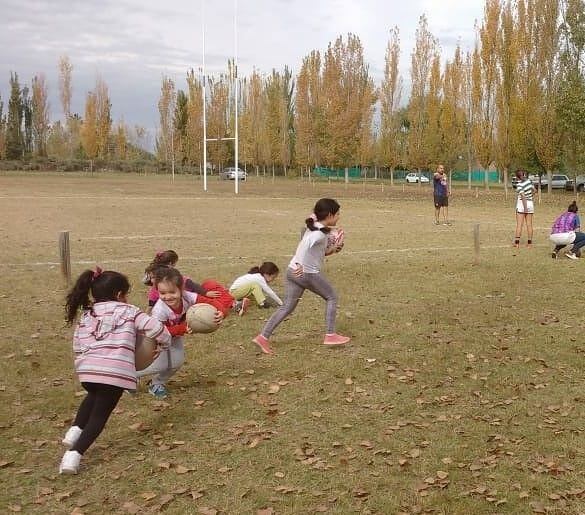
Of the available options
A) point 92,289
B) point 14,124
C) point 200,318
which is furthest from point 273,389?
point 14,124

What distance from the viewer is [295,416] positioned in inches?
218

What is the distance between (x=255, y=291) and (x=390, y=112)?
43.1m

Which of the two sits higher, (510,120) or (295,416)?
(510,120)

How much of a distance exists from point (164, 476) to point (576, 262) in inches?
423

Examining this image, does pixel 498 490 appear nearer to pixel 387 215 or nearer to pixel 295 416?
pixel 295 416

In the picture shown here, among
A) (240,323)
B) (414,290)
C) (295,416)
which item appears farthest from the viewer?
(414,290)

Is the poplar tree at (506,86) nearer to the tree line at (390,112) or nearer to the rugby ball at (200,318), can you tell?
the tree line at (390,112)

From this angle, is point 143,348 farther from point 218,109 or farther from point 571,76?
point 218,109

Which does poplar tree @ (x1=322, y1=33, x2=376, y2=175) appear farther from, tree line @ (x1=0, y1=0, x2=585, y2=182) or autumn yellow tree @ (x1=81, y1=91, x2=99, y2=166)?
autumn yellow tree @ (x1=81, y1=91, x2=99, y2=166)

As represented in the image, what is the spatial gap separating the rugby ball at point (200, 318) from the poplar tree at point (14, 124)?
72411 mm

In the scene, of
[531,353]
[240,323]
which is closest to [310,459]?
[531,353]

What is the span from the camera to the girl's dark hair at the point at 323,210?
6.55 metres

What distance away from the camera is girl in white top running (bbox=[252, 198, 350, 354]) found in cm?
665

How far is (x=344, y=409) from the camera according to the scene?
5668 millimetres
